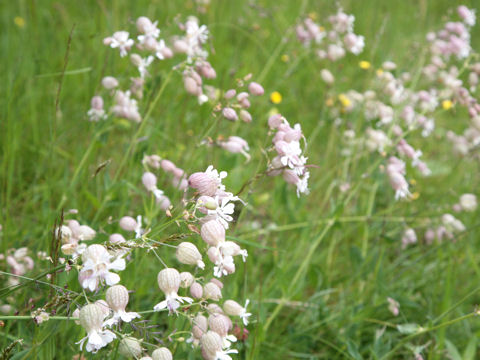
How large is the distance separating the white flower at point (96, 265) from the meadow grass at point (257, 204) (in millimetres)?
144

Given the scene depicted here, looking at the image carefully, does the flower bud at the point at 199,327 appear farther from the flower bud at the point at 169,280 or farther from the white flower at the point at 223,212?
the white flower at the point at 223,212

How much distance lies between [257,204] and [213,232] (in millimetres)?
1592

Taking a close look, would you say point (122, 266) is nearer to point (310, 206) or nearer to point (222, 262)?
point (222, 262)

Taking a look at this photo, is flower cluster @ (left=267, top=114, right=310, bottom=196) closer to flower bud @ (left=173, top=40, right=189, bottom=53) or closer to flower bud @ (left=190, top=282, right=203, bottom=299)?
flower bud @ (left=190, top=282, right=203, bottom=299)

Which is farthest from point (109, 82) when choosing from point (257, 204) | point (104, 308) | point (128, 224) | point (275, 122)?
point (104, 308)

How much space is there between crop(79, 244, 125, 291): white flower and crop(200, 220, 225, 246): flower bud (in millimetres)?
201

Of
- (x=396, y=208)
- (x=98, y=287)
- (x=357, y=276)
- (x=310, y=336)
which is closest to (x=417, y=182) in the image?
(x=396, y=208)

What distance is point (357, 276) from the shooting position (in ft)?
7.34

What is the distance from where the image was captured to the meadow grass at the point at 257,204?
5.93 feet

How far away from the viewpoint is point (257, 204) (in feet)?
8.93

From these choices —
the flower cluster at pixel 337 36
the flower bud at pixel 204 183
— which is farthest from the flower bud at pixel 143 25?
the flower cluster at pixel 337 36

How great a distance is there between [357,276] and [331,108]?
1.36 m

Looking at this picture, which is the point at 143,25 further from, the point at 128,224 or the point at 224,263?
the point at 224,263

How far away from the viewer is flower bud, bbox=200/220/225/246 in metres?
1.13
